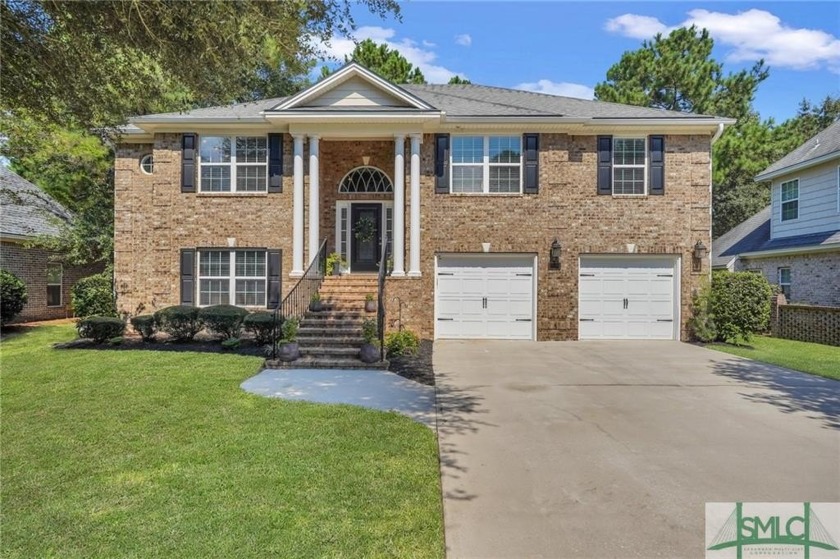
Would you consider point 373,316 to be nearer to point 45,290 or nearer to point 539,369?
point 539,369

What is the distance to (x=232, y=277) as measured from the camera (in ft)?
42.0

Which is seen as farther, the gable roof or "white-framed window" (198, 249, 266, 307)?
the gable roof

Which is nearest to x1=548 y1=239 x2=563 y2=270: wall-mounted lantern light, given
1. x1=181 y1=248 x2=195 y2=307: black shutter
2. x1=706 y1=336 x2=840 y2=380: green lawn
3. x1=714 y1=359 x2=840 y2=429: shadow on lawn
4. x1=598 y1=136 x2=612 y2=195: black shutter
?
x1=598 y1=136 x2=612 y2=195: black shutter

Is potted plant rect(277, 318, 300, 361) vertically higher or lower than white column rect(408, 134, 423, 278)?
lower

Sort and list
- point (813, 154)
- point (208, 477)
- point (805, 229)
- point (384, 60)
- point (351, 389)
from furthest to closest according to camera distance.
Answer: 1. point (384, 60)
2. point (805, 229)
3. point (813, 154)
4. point (351, 389)
5. point (208, 477)

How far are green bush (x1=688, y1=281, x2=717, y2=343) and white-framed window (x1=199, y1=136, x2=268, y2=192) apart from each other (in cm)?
1192

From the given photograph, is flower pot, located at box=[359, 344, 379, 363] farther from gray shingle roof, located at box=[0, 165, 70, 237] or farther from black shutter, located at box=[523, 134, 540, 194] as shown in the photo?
gray shingle roof, located at box=[0, 165, 70, 237]

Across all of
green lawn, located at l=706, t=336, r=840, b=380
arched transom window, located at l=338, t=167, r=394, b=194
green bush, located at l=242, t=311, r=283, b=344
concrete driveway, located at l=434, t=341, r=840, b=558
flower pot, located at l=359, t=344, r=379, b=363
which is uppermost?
arched transom window, located at l=338, t=167, r=394, b=194

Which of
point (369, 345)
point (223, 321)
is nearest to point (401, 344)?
point (369, 345)

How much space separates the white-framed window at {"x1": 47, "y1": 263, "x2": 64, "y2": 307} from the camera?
16.9 m

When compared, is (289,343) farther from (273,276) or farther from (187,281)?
(187,281)

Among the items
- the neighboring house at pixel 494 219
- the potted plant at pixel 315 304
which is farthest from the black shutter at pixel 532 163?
the potted plant at pixel 315 304

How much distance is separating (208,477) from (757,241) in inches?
792

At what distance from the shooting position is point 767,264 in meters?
16.8
